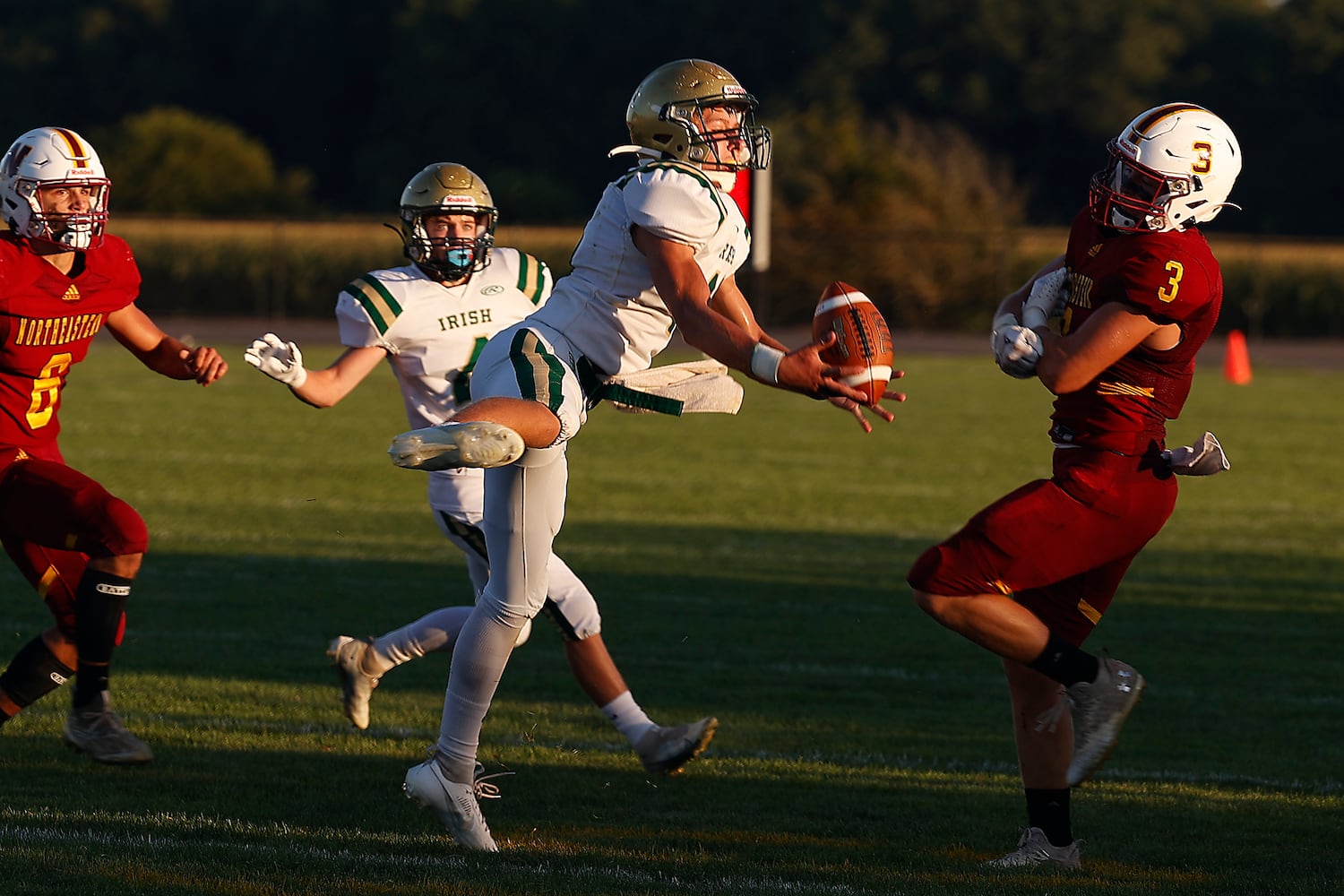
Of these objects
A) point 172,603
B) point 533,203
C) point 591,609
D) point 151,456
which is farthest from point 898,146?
point 591,609

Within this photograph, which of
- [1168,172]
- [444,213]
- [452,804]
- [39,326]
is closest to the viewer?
[1168,172]

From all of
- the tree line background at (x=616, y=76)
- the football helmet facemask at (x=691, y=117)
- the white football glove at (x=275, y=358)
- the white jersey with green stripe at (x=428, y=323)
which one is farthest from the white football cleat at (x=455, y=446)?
the tree line background at (x=616, y=76)

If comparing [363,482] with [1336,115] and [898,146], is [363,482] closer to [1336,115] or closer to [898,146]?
[898,146]

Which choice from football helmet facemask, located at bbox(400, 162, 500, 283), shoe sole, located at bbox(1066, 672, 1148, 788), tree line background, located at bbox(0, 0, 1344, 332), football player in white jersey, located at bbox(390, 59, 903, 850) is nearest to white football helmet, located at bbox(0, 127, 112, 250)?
football helmet facemask, located at bbox(400, 162, 500, 283)

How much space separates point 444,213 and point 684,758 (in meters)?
1.78

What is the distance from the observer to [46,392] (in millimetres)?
5387

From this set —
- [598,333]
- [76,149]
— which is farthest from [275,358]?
[598,333]

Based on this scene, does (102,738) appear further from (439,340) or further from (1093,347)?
(1093,347)

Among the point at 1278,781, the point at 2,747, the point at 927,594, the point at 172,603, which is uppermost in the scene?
the point at 927,594

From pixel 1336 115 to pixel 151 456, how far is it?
139ft

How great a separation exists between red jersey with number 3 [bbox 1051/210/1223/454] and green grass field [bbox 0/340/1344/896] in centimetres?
106

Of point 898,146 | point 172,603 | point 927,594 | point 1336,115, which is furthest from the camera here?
point 1336,115

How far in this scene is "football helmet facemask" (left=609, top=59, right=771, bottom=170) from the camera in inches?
184

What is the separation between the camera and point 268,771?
5.32 metres
